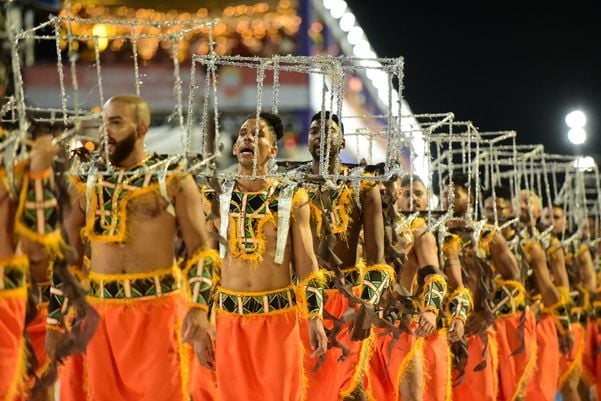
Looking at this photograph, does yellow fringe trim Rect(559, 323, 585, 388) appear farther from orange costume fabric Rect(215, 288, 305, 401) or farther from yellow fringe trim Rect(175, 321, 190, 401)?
yellow fringe trim Rect(175, 321, 190, 401)

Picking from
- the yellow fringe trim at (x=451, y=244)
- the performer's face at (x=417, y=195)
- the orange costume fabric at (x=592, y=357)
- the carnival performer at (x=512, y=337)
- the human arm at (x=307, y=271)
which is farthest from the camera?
the orange costume fabric at (x=592, y=357)

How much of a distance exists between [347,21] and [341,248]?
22851mm

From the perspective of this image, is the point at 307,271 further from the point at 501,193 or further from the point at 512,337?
the point at 501,193

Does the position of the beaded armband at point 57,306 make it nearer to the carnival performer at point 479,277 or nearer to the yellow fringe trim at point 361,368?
the yellow fringe trim at point 361,368

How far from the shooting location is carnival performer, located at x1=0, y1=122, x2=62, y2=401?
4.75 m

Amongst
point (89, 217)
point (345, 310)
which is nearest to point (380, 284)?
point (345, 310)

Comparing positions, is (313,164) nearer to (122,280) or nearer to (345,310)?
(345,310)

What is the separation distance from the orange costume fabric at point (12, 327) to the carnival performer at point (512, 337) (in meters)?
5.15

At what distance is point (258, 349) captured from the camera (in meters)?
6.36

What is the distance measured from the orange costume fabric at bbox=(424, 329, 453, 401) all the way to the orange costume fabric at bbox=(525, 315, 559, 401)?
1667 millimetres

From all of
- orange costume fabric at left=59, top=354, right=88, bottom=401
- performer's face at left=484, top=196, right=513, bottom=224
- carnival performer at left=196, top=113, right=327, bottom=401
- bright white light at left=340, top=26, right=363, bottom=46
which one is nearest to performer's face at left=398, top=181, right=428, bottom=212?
performer's face at left=484, top=196, right=513, bottom=224

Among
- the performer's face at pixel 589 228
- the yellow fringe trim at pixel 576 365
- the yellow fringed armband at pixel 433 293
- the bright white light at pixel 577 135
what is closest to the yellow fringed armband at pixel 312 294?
the yellow fringed armband at pixel 433 293

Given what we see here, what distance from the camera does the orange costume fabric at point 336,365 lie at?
6.95 meters

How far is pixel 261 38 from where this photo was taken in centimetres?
2662
